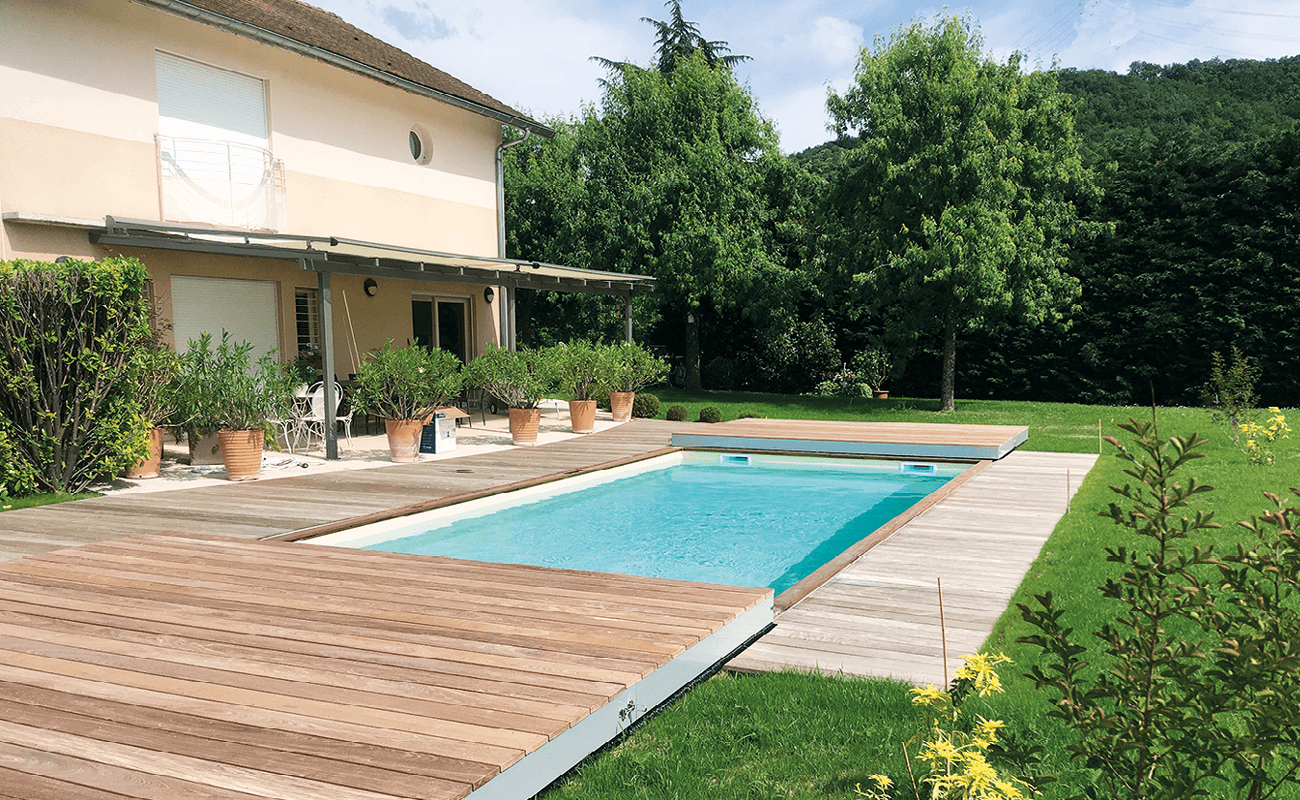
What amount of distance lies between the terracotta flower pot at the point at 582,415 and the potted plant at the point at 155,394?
5.72 m

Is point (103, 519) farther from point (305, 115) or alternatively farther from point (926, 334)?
point (926, 334)

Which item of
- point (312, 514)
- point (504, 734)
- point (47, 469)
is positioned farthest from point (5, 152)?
point (504, 734)

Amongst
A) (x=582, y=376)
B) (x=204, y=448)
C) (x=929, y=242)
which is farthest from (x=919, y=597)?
(x=929, y=242)

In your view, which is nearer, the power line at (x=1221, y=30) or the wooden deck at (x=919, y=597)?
the wooden deck at (x=919, y=597)

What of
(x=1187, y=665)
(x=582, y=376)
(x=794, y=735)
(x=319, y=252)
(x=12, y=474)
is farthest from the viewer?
(x=582, y=376)

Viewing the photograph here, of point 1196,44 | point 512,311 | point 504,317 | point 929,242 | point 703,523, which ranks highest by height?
point 1196,44

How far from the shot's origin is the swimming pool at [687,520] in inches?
298

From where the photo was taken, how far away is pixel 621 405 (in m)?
15.3

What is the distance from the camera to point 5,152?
9.52 metres

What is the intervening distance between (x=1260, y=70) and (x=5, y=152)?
949 inches

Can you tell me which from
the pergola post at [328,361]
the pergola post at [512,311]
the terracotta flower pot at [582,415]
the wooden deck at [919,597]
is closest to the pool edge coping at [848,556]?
the wooden deck at [919,597]

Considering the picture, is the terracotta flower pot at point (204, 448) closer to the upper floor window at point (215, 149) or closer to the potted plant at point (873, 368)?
the upper floor window at point (215, 149)

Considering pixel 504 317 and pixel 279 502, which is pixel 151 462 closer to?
pixel 279 502

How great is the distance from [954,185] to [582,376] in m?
7.92
